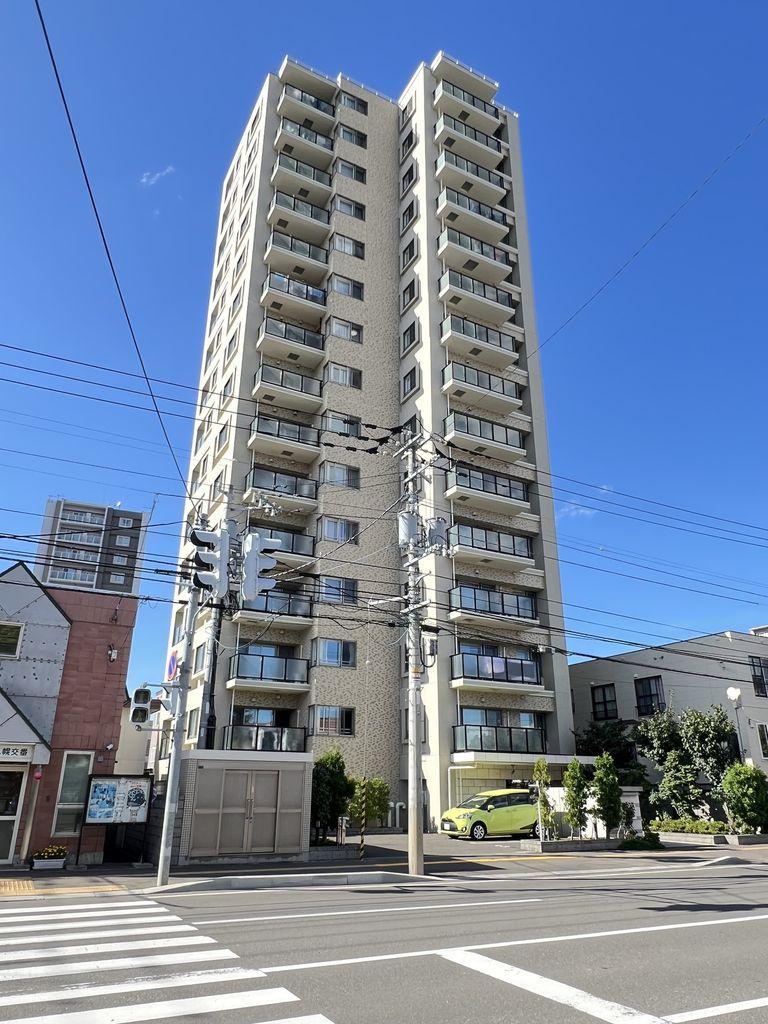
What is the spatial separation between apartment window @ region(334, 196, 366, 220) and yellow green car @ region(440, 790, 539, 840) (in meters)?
32.0

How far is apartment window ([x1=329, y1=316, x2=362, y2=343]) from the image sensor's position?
119 feet

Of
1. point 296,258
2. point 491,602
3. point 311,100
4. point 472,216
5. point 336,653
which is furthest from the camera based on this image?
point 311,100

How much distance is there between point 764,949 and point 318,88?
155 ft

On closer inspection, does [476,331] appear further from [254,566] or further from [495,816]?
[254,566]

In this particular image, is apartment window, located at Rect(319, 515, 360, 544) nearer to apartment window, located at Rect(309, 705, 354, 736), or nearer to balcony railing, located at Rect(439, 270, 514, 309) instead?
apartment window, located at Rect(309, 705, 354, 736)

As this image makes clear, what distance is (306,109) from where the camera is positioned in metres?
40.0

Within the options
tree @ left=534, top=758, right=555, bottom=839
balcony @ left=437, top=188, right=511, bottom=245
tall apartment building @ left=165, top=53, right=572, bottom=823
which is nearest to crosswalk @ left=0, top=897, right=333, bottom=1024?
tall apartment building @ left=165, top=53, right=572, bottom=823

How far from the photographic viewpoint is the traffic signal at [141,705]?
13227 mm

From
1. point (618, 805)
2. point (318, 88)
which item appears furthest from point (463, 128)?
point (618, 805)

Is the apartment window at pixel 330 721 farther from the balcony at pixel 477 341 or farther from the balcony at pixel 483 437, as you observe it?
the balcony at pixel 477 341

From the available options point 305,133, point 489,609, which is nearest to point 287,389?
point 489,609

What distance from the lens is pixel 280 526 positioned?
32.9 metres

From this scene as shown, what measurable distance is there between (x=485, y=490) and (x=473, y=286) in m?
12.4

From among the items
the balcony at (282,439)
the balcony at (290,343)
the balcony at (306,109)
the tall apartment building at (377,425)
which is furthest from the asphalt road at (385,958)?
the balcony at (306,109)
